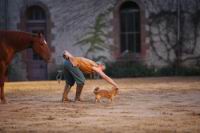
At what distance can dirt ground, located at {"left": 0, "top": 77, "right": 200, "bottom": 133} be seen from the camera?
7.94 meters

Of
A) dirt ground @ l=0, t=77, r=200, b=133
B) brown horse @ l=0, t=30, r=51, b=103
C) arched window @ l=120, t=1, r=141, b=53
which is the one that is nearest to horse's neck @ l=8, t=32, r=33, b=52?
brown horse @ l=0, t=30, r=51, b=103

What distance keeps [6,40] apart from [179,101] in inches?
161

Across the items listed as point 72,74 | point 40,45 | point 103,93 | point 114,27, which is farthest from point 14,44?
point 114,27

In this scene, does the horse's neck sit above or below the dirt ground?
above

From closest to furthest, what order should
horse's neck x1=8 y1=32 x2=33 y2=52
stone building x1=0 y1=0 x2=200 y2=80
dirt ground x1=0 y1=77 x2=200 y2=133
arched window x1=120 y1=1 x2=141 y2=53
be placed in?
dirt ground x1=0 y1=77 x2=200 y2=133, horse's neck x1=8 y1=32 x2=33 y2=52, stone building x1=0 y1=0 x2=200 y2=80, arched window x1=120 y1=1 x2=141 y2=53

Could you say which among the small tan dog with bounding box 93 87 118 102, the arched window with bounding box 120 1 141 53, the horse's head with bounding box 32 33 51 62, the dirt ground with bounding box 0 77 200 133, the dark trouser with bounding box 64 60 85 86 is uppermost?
the arched window with bounding box 120 1 141 53

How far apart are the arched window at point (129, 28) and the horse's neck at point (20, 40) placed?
1246 centimetres

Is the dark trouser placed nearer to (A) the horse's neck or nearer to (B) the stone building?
(A) the horse's neck

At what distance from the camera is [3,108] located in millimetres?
10984

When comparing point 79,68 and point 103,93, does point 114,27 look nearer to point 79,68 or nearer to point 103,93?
point 79,68

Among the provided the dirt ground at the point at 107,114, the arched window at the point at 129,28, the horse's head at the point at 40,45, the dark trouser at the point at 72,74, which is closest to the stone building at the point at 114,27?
the arched window at the point at 129,28

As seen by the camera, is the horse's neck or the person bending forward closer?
the person bending forward

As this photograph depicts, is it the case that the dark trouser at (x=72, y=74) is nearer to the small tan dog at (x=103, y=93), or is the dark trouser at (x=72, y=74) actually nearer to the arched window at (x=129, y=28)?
the small tan dog at (x=103, y=93)

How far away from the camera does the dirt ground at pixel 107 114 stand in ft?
26.1
